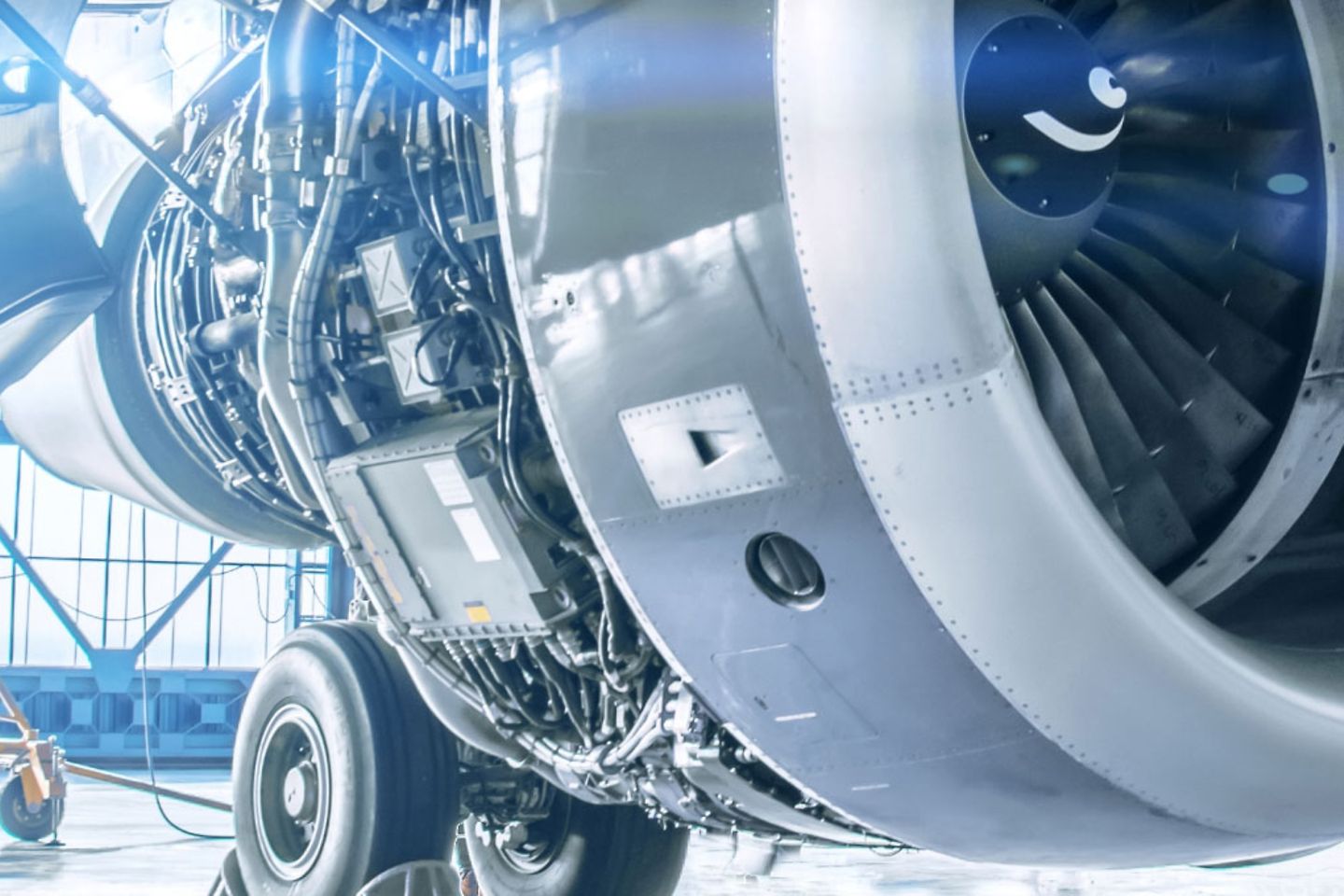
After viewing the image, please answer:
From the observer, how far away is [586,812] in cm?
661

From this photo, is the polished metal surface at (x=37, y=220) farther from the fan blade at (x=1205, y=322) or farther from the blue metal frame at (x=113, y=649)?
the blue metal frame at (x=113, y=649)

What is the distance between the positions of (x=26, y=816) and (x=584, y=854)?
27.1 feet

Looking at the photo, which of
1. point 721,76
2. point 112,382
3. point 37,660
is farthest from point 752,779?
point 37,660

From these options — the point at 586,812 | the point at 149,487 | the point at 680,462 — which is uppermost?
the point at 149,487

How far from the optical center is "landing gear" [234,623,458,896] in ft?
19.3

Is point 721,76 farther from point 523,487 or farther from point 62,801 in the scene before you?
point 62,801

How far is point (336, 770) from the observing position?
19.7 feet

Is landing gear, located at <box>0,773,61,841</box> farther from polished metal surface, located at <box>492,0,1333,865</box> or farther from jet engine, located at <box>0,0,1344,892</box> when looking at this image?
polished metal surface, located at <box>492,0,1333,865</box>

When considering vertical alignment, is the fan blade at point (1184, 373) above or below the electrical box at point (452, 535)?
above

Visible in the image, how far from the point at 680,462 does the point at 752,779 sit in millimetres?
1078

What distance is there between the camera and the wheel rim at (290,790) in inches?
242

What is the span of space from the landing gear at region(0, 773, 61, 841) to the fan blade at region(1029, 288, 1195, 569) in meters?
11.2

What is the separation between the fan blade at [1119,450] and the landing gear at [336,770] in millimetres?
2909

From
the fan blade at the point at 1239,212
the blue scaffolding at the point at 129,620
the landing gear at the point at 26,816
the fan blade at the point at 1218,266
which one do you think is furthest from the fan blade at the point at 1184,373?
the blue scaffolding at the point at 129,620
